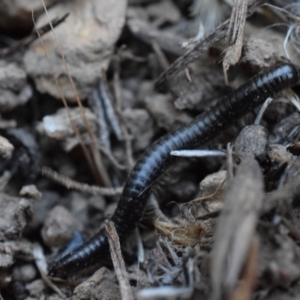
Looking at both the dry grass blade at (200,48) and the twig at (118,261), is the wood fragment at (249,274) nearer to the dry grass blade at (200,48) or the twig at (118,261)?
the twig at (118,261)

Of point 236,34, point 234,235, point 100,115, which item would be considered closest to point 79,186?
point 100,115

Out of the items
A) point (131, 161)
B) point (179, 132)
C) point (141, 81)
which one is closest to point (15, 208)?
→ point (131, 161)

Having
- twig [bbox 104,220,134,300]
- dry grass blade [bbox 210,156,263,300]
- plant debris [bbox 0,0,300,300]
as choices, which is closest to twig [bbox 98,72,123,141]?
plant debris [bbox 0,0,300,300]

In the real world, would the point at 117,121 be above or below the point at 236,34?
below

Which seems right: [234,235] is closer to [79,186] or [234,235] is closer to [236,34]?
[236,34]

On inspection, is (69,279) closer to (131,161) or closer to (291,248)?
(131,161)

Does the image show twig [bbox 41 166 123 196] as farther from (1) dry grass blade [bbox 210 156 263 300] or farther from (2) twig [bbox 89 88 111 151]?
(1) dry grass blade [bbox 210 156 263 300]
